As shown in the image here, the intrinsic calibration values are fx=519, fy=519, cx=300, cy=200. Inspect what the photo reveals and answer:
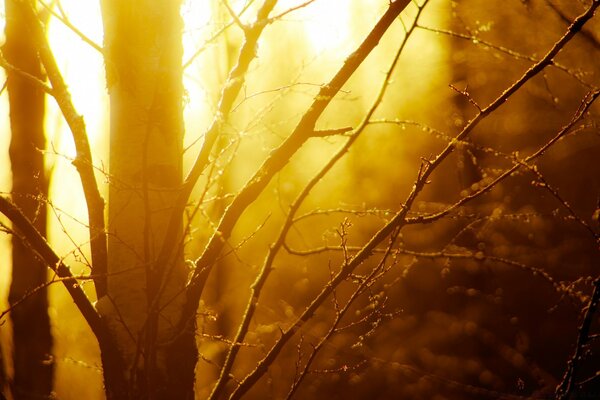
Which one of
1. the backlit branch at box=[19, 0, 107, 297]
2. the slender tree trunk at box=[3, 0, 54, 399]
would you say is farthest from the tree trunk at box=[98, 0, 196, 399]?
the slender tree trunk at box=[3, 0, 54, 399]

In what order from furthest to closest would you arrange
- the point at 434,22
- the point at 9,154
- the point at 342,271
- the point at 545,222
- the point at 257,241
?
1. the point at 257,241
2. the point at 545,222
3. the point at 434,22
4. the point at 9,154
5. the point at 342,271

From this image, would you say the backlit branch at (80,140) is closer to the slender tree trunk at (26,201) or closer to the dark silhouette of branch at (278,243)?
the dark silhouette of branch at (278,243)

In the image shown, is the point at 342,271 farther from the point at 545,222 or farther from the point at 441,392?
the point at 441,392

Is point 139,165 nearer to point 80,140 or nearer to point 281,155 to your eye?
point 80,140

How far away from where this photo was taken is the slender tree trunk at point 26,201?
351 centimetres

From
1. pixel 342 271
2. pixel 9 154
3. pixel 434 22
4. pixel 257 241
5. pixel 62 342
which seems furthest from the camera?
pixel 257 241

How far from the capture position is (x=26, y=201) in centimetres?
370

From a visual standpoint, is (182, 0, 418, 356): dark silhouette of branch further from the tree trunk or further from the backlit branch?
the backlit branch

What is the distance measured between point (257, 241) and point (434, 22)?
4.55 metres

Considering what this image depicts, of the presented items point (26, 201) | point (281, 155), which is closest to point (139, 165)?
point (281, 155)

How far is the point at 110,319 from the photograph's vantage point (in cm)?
166

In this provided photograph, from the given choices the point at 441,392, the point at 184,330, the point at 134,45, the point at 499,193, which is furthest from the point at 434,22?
the point at 441,392

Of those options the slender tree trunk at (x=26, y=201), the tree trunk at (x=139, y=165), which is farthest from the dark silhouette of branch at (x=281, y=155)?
the slender tree trunk at (x=26, y=201)

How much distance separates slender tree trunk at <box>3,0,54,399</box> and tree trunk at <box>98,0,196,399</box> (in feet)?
6.34
